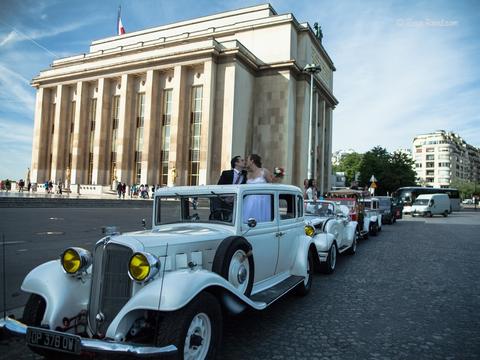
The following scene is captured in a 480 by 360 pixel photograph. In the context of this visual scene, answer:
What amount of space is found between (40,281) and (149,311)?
3.77ft

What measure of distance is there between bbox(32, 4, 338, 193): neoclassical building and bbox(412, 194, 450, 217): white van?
12625 mm

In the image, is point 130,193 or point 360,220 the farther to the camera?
point 130,193

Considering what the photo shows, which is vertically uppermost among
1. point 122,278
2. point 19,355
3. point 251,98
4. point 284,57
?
point 284,57

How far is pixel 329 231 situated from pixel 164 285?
18.6 feet

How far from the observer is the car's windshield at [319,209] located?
9062 mm

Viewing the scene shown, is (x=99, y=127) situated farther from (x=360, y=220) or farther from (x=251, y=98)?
(x=360, y=220)

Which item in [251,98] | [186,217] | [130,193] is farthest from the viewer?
[251,98]

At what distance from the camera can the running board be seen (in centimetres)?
391

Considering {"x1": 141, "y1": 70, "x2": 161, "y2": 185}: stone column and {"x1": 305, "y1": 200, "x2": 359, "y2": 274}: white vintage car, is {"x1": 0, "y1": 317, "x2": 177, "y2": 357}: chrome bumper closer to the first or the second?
{"x1": 305, "y1": 200, "x2": 359, "y2": 274}: white vintage car

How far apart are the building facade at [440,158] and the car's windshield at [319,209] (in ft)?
363

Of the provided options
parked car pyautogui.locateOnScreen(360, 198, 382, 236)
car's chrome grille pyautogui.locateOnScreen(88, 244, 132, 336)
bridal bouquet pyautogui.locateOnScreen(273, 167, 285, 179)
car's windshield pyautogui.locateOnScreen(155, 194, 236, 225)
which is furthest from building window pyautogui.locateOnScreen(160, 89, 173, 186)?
car's chrome grille pyautogui.locateOnScreen(88, 244, 132, 336)

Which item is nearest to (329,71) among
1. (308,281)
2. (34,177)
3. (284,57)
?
(284,57)

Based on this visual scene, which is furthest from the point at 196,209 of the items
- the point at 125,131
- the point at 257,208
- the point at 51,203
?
the point at 125,131

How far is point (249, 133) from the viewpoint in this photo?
42781 mm
